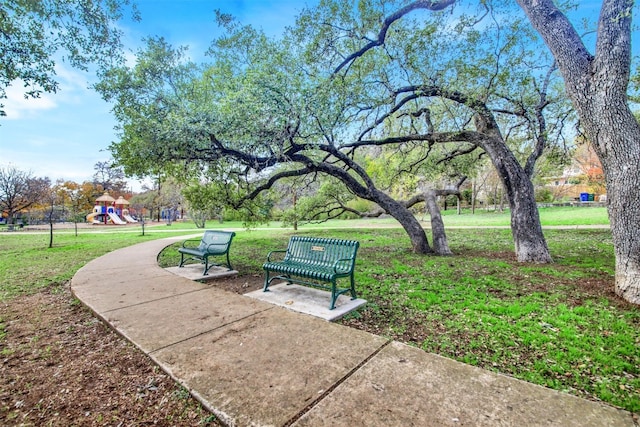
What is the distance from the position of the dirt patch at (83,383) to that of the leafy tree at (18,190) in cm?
3981

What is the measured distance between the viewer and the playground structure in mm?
37406

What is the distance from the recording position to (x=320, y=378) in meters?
2.37

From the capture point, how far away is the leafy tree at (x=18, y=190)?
30797 millimetres

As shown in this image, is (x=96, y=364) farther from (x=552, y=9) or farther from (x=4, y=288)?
(x=552, y=9)

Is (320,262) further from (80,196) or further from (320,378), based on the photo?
(80,196)

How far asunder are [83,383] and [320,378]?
206 cm

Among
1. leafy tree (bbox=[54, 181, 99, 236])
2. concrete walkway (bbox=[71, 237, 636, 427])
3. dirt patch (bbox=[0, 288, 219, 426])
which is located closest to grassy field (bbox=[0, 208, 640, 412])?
concrete walkway (bbox=[71, 237, 636, 427])

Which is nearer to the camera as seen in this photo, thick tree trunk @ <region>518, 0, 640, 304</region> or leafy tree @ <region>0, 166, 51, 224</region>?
thick tree trunk @ <region>518, 0, 640, 304</region>

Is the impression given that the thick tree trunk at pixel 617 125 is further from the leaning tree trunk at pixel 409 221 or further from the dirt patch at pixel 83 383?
the dirt patch at pixel 83 383

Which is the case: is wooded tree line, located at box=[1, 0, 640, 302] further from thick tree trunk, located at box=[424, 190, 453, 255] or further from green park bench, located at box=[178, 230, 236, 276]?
green park bench, located at box=[178, 230, 236, 276]

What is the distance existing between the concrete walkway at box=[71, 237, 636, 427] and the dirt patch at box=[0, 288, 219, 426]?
138mm

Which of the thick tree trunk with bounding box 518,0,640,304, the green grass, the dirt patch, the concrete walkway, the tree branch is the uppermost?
the tree branch

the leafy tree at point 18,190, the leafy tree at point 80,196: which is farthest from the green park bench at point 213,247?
the leafy tree at point 80,196

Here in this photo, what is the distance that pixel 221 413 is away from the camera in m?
1.97
